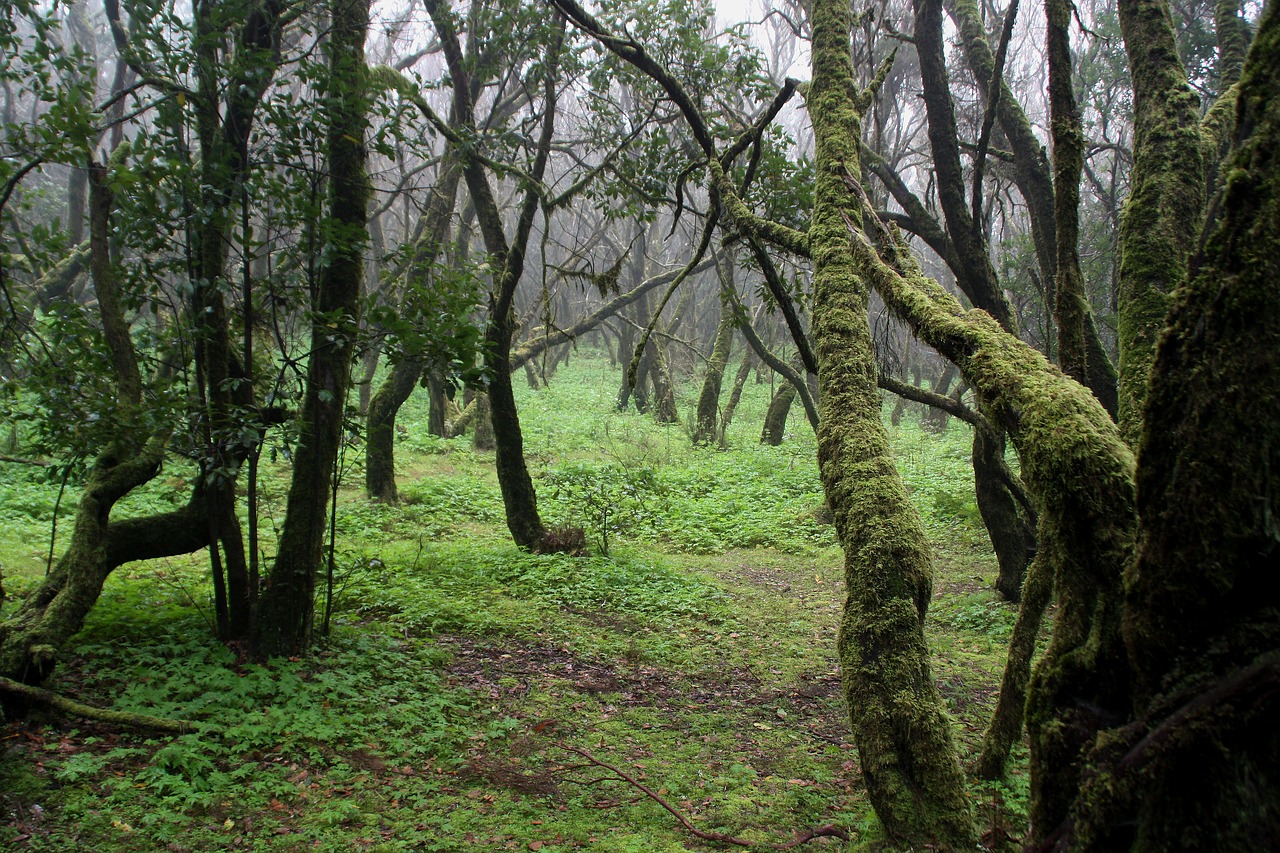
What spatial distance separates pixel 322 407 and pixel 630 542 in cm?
535

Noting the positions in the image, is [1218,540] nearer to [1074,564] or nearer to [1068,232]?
[1074,564]

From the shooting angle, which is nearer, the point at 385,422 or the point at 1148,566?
the point at 1148,566

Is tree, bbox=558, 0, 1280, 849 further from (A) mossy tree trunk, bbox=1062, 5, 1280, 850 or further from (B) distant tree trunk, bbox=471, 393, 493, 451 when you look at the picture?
(B) distant tree trunk, bbox=471, 393, 493, 451

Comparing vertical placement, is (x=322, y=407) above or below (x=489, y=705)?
above

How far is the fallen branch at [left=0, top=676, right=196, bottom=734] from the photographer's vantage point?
12.0ft

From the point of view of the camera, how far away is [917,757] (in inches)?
82.8

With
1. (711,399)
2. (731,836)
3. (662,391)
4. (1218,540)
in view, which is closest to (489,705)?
(731,836)

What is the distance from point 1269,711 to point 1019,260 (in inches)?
647

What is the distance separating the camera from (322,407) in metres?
5.13

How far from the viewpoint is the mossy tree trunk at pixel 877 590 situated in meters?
2.09

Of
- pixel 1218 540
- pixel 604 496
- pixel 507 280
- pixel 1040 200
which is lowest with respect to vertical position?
pixel 604 496

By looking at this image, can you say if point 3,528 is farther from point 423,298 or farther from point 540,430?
point 540,430

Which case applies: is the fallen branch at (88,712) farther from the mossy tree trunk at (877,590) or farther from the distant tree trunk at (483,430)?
the distant tree trunk at (483,430)

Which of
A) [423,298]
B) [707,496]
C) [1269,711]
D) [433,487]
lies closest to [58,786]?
[423,298]
